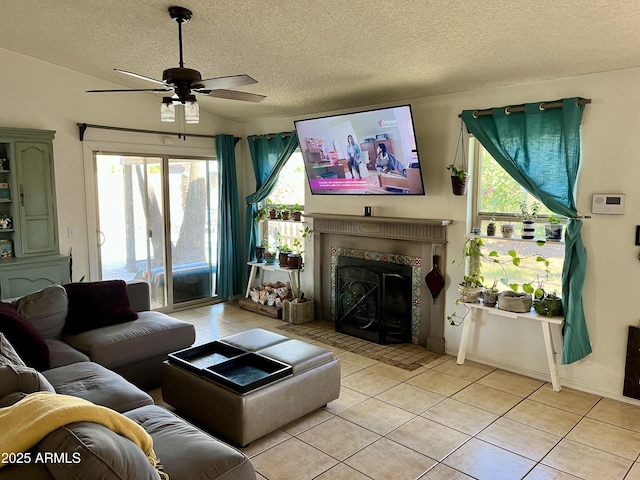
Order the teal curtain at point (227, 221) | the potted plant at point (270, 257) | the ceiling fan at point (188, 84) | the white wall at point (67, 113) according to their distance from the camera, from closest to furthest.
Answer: the ceiling fan at point (188, 84) → the white wall at point (67, 113) → the potted plant at point (270, 257) → the teal curtain at point (227, 221)

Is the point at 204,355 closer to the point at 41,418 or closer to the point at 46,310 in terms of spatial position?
the point at 46,310

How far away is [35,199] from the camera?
448 cm

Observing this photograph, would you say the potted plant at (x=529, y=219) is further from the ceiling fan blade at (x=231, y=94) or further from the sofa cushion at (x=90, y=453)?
the sofa cushion at (x=90, y=453)

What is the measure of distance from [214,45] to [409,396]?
3.08 m

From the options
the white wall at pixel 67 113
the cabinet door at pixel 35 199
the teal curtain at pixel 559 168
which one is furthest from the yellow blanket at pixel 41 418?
the white wall at pixel 67 113

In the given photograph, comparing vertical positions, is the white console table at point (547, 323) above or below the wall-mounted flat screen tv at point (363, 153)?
below

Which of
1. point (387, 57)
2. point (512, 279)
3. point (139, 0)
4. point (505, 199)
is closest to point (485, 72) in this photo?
point (387, 57)

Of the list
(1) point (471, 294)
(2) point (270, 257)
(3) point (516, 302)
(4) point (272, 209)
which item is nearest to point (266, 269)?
(2) point (270, 257)

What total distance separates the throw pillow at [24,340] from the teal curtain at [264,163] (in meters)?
3.43

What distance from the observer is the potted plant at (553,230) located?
363 centimetres

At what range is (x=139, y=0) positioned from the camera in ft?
10.0

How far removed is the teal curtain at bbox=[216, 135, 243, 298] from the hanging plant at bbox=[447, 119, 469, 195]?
3078 millimetres

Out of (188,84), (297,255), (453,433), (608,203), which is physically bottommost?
(453,433)

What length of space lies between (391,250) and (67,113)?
3624mm
